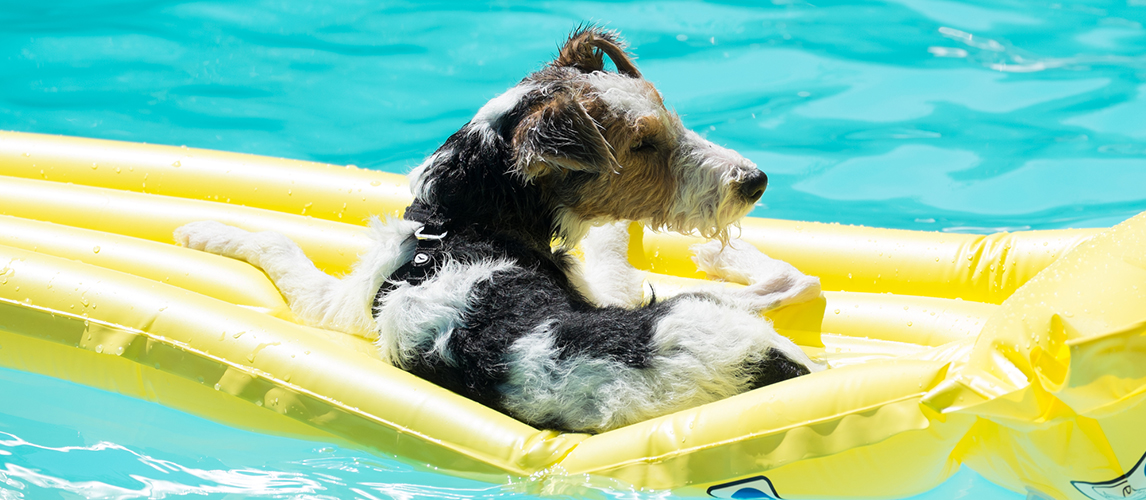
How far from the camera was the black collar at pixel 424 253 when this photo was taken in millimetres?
3160

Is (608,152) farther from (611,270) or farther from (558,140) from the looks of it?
(611,270)

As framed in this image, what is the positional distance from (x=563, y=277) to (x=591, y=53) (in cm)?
92

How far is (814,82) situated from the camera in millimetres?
8477

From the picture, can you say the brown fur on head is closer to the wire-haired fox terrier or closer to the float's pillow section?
the wire-haired fox terrier

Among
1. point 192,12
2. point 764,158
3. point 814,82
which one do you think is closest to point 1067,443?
point 764,158

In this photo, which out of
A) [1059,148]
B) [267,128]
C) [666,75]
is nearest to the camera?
[1059,148]

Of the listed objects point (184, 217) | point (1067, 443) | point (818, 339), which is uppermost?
point (184, 217)

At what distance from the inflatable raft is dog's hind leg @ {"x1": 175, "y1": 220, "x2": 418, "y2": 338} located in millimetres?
114

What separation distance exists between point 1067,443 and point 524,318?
1660 mm

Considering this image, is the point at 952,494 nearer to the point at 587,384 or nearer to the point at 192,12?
the point at 587,384

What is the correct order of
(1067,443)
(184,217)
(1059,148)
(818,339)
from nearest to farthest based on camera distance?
(1067,443)
(818,339)
(184,217)
(1059,148)

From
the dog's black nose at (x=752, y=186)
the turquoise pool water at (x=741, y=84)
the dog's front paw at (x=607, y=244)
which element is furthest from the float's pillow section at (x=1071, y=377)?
the turquoise pool water at (x=741, y=84)

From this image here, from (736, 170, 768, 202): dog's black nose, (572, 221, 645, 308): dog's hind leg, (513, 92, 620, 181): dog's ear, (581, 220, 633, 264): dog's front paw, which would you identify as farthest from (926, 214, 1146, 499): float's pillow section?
(581, 220, 633, 264): dog's front paw

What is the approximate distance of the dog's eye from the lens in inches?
133
